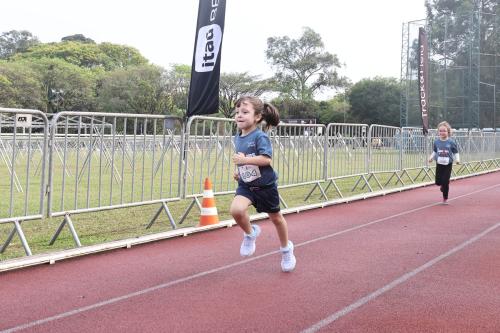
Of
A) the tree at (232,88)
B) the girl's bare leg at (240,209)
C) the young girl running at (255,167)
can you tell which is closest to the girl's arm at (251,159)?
the young girl running at (255,167)

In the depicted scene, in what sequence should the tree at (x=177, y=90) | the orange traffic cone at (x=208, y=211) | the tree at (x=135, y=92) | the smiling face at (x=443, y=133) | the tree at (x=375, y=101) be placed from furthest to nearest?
the tree at (x=375, y=101), the tree at (x=177, y=90), the tree at (x=135, y=92), the smiling face at (x=443, y=133), the orange traffic cone at (x=208, y=211)

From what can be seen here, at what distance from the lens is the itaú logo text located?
354 inches

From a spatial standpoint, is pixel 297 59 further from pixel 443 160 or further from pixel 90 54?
pixel 443 160

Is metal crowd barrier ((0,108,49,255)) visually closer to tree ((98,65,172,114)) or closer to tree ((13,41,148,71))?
tree ((98,65,172,114))

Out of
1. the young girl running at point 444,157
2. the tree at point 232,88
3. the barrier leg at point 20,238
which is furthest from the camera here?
the tree at point 232,88

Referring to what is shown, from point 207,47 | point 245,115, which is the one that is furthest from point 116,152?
point 245,115

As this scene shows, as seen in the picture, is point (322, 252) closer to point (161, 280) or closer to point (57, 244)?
point (161, 280)

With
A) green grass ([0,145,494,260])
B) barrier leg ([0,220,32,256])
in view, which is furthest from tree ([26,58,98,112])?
barrier leg ([0,220,32,256])

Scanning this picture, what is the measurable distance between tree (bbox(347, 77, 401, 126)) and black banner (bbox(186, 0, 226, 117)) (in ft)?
232

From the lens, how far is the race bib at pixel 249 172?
5492 millimetres

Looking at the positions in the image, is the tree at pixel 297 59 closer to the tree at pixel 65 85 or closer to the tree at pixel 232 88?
the tree at pixel 232 88

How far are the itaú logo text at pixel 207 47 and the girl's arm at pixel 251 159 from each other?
4.02 m

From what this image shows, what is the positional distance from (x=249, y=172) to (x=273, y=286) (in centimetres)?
110

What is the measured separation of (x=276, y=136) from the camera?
10.7 m
